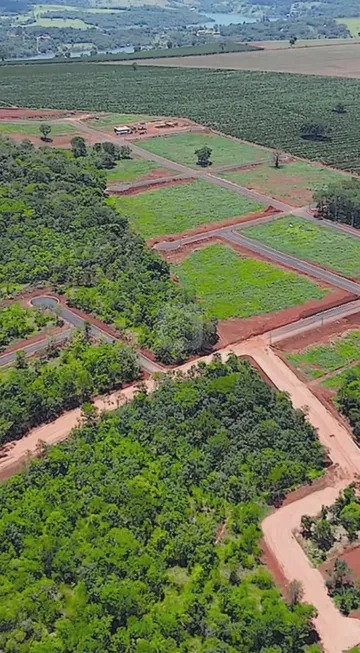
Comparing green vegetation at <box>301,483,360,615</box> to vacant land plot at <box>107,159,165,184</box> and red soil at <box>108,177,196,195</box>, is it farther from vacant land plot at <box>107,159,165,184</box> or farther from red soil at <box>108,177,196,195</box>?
vacant land plot at <box>107,159,165,184</box>

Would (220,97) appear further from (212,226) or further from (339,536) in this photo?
(339,536)

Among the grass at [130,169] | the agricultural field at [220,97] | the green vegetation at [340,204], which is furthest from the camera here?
the agricultural field at [220,97]

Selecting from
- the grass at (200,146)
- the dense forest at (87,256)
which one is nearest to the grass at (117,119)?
the grass at (200,146)

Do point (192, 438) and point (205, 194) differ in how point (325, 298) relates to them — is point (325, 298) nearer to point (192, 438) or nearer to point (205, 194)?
point (192, 438)

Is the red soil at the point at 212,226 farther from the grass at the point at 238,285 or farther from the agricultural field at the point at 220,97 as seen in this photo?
the agricultural field at the point at 220,97

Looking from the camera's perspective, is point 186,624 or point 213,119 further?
point 213,119

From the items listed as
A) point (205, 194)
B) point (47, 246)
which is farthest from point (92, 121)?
point (47, 246)
